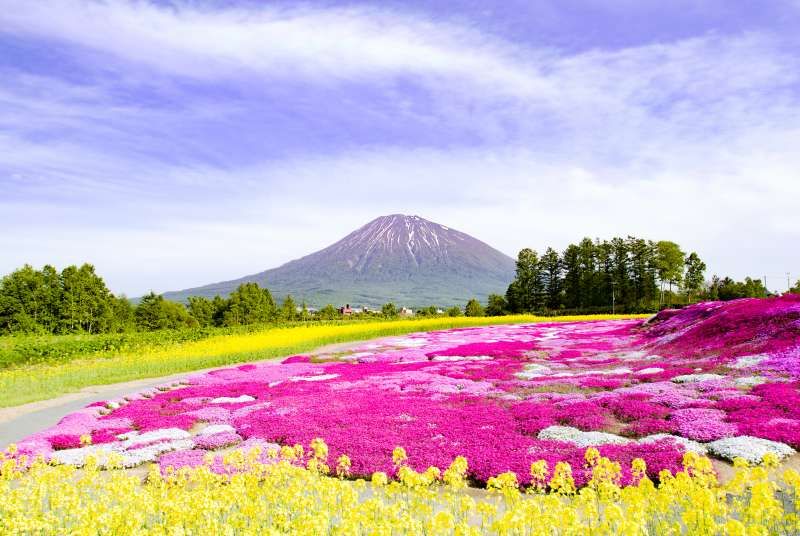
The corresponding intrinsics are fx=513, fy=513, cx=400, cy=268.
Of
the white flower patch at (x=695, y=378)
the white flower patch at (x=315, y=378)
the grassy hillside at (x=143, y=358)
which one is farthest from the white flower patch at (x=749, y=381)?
the grassy hillside at (x=143, y=358)

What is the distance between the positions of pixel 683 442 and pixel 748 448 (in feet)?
3.82

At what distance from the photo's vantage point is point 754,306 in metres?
28.0

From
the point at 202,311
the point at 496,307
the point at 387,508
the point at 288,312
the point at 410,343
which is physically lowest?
the point at 410,343

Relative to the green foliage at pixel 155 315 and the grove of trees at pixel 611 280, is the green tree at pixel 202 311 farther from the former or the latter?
the grove of trees at pixel 611 280

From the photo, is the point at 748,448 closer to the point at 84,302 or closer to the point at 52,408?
the point at 52,408

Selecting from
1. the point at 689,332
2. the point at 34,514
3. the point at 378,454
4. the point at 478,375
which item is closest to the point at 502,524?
the point at 34,514

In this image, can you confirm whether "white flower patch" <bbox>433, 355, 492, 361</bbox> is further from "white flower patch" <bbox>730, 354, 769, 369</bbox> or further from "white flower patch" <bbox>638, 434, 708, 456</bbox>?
"white flower patch" <bbox>638, 434, 708, 456</bbox>

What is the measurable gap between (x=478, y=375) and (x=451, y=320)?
42508mm

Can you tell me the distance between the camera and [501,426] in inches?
531

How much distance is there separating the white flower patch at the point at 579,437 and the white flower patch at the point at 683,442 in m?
0.41

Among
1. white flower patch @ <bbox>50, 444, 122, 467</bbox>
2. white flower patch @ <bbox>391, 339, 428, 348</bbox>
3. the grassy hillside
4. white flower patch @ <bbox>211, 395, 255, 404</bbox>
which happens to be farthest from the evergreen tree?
white flower patch @ <bbox>50, 444, 122, 467</bbox>

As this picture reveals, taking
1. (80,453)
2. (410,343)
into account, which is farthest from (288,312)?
(80,453)

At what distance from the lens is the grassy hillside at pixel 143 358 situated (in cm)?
2375

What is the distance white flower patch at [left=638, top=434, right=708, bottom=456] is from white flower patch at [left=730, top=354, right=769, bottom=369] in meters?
10.3
